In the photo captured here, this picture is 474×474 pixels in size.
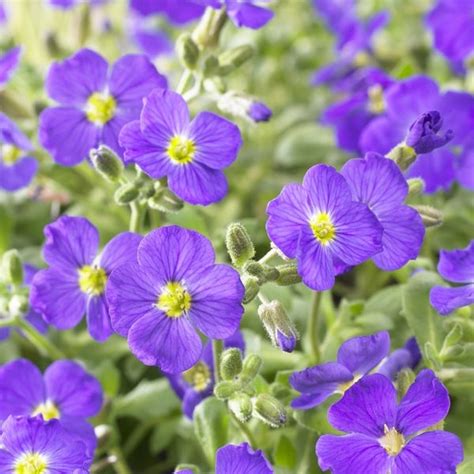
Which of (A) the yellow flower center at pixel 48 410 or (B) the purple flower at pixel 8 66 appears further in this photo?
(B) the purple flower at pixel 8 66

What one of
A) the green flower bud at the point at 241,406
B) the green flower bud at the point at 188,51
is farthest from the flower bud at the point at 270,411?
the green flower bud at the point at 188,51

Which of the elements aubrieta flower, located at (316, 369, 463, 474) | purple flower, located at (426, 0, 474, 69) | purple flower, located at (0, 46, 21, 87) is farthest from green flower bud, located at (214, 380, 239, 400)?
purple flower, located at (426, 0, 474, 69)

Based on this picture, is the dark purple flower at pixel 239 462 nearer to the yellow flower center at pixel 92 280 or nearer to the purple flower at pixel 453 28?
the yellow flower center at pixel 92 280

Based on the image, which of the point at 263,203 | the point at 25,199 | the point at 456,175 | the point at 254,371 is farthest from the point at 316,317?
the point at 25,199

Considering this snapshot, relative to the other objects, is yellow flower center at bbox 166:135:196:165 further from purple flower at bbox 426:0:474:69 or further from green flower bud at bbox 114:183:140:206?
purple flower at bbox 426:0:474:69

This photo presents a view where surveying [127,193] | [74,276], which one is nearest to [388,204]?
[127,193]

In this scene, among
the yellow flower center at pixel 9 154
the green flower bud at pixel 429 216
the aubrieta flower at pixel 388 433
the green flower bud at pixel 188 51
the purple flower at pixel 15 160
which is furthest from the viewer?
the yellow flower center at pixel 9 154

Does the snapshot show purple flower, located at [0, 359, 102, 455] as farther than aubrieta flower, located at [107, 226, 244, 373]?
Yes
